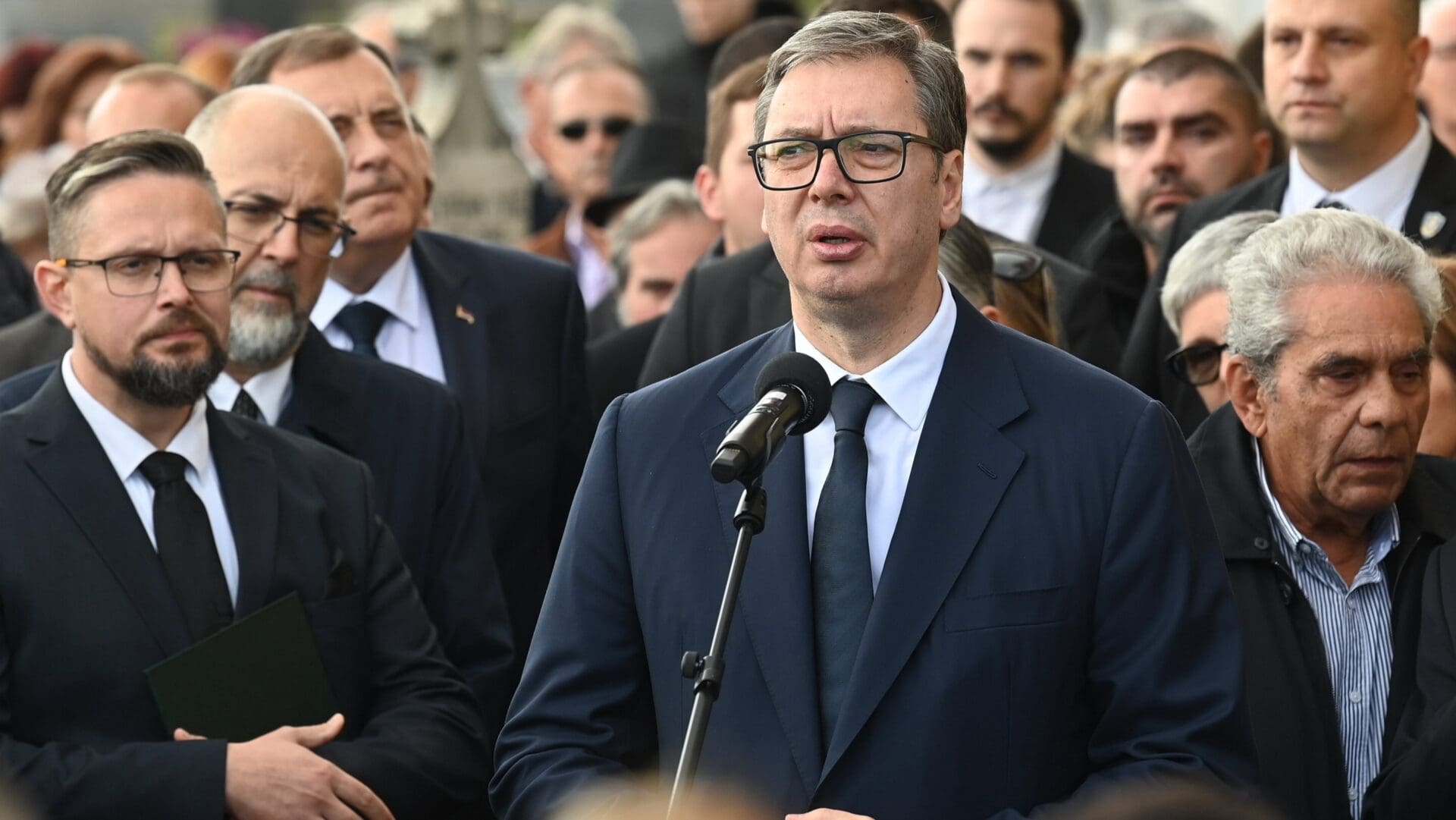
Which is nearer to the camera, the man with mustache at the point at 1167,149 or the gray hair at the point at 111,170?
the gray hair at the point at 111,170

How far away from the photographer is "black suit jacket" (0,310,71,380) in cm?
653

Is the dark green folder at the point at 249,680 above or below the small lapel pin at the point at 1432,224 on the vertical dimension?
below

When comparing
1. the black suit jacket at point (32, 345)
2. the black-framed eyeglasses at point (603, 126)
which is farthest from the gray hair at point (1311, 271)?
the black-framed eyeglasses at point (603, 126)

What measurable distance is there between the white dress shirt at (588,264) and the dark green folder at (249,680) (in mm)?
5973

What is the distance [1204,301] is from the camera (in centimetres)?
606

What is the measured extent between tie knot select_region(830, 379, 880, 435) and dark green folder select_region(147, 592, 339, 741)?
1.60 m

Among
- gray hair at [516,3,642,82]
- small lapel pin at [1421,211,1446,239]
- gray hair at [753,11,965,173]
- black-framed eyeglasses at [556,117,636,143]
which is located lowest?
small lapel pin at [1421,211,1446,239]

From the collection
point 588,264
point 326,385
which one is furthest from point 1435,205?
point 588,264

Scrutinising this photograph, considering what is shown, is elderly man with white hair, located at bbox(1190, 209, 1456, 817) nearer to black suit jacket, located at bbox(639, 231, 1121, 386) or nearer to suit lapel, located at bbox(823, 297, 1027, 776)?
black suit jacket, located at bbox(639, 231, 1121, 386)

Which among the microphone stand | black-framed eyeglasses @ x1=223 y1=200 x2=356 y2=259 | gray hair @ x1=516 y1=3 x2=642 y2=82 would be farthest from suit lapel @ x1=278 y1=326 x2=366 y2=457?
gray hair @ x1=516 y1=3 x2=642 y2=82

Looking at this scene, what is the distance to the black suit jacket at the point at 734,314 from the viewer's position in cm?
622

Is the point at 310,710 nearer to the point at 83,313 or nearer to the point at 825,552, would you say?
the point at 83,313

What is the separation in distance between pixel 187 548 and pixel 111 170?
957mm

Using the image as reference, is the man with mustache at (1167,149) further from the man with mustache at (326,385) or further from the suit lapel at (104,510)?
the suit lapel at (104,510)
